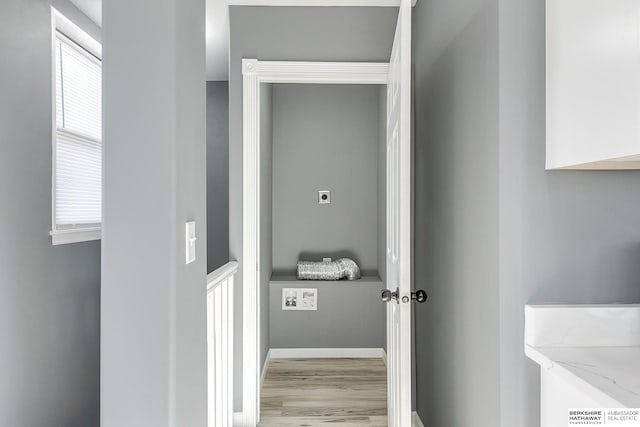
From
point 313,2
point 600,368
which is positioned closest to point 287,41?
point 313,2

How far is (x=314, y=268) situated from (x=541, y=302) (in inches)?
110

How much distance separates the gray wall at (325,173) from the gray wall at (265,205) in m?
0.14

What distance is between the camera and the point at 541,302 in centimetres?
129

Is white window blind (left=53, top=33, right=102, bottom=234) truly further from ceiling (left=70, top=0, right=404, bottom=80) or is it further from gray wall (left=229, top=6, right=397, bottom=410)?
gray wall (left=229, top=6, right=397, bottom=410)

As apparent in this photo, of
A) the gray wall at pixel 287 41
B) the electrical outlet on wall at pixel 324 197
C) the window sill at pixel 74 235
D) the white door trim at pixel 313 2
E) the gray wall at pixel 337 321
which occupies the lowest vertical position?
the gray wall at pixel 337 321

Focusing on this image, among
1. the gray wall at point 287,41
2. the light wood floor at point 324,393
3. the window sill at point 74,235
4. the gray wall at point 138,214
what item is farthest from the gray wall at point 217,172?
the gray wall at point 138,214

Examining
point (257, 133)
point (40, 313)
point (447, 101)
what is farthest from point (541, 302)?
point (40, 313)

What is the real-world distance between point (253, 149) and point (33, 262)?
128cm

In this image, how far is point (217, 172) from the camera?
15.6ft

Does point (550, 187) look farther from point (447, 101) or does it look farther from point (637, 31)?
point (447, 101)

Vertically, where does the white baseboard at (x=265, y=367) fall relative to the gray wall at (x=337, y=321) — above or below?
below

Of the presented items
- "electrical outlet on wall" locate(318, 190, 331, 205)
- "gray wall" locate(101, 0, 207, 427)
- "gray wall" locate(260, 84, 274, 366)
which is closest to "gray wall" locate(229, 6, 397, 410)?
"gray wall" locate(260, 84, 274, 366)

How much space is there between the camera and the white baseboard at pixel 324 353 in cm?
390

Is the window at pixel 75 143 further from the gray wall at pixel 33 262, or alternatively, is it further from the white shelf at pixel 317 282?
the white shelf at pixel 317 282
